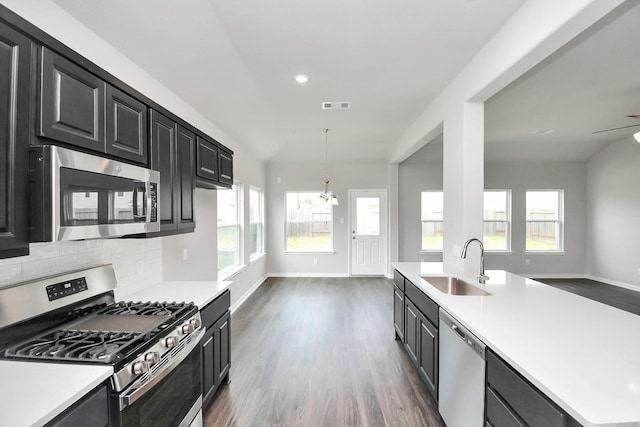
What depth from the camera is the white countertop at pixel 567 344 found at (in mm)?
909

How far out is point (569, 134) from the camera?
17.5 ft

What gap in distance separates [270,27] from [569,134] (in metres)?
5.97

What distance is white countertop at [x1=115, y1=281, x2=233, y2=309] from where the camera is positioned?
2037 millimetres

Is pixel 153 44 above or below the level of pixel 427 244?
above

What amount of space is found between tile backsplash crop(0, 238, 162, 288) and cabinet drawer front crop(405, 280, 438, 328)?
2.28 metres

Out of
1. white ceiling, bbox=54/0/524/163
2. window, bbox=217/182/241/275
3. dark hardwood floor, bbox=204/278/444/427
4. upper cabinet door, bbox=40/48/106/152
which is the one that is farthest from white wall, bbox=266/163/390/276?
upper cabinet door, bbox=40/48/106/152

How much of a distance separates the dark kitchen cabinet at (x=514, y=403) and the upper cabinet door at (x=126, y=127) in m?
2.14

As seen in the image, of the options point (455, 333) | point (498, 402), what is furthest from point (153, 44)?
point (498, 402)

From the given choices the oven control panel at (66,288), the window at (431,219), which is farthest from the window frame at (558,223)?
the oven control panel at (66,288)

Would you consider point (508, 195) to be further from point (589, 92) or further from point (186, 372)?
point (186, 372)

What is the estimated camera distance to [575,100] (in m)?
3.79

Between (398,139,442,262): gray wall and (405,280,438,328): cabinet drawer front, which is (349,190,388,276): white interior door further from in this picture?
(405,280,438,328): cabinet drawer front

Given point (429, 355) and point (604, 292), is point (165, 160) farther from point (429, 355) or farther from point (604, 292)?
point (604, 292)

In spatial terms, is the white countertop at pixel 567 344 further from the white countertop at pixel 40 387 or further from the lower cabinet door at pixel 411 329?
the white countertop at pixel 40 387
